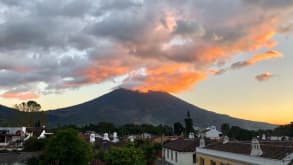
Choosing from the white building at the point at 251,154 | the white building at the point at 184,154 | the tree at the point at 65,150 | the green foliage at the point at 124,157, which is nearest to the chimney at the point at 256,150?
the white building at the point at 251,154

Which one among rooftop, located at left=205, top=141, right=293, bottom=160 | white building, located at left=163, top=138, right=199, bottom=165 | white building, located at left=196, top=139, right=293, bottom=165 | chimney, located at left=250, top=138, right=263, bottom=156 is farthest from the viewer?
white building, located at left=163, top=138, right=199, bottom=165

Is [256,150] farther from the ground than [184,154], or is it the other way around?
[256,150]

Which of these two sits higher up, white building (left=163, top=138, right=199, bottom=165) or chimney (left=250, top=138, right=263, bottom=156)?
chimney (left=250, top=138, right=263, bottom=156)

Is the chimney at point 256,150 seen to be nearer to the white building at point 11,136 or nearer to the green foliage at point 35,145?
the green foliage at point 35,145

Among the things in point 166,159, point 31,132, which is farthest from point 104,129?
point 166,159

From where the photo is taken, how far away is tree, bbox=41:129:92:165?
90.9ft

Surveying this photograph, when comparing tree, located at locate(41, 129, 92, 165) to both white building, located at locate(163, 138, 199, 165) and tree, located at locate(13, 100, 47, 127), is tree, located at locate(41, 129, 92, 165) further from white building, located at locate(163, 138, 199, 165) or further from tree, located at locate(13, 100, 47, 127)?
tree, located at locate(13, 100, 47, 127)

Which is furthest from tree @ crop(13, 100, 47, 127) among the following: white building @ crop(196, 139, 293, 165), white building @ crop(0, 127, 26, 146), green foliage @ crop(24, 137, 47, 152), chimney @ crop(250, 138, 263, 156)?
chimney @ crop(250, 138, 263, 156)

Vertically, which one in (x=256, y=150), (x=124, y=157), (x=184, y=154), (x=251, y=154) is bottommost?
(x=184, y=154)

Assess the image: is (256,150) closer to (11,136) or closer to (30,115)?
(11,136)

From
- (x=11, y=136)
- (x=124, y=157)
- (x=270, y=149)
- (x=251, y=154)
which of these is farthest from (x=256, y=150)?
(x=11, y=136)

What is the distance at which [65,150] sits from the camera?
27.7 meters

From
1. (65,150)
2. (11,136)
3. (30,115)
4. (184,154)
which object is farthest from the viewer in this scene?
(30,115)

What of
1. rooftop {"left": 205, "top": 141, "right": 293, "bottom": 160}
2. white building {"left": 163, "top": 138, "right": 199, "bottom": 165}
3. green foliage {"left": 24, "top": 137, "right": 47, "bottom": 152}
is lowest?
white building {"left": 163, "top": 138, "right": 199, "bottom": 165}
